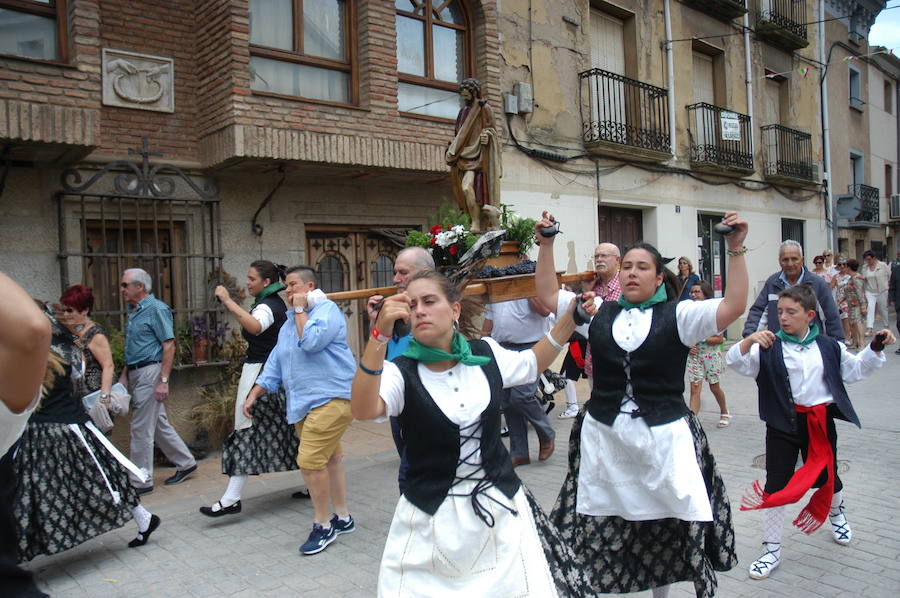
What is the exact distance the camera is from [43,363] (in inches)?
56.2

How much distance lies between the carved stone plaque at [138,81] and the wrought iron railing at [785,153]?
1372cm

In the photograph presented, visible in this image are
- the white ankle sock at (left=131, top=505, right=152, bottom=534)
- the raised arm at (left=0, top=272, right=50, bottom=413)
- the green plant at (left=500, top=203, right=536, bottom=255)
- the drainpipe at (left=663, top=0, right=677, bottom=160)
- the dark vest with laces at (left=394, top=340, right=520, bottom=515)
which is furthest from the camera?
the drainpipe at (left=663, top=0, right=677, bottom=160)

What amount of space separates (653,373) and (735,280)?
51cm

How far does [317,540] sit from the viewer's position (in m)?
4.45

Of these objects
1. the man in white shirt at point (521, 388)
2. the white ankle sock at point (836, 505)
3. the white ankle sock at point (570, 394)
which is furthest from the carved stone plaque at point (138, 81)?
the white ankle sock at point (836, 505)

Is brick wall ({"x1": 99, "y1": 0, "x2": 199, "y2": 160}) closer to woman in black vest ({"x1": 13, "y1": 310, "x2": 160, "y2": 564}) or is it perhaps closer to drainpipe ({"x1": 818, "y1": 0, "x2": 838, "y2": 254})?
woman in black vest ({"x1": 13, "y1": 310, "x2": 160, "y2": 564})

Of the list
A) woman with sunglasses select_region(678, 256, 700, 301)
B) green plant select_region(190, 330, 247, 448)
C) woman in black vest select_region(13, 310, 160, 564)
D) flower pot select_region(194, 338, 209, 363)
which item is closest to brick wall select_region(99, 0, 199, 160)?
flower pot select_region(194, 338, 209, 363)

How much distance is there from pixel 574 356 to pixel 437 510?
4360 mm

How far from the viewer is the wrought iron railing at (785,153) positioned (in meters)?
17.0

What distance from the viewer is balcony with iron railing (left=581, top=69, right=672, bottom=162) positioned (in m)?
12.2

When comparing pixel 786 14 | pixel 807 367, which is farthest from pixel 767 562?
pixel 786 14

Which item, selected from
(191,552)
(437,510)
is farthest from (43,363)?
(191,552)

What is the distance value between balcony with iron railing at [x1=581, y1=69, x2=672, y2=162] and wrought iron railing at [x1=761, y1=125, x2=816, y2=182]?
465 centimetres

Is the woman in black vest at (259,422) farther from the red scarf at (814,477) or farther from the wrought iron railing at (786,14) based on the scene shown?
the wrought iron railing at (786,14)
